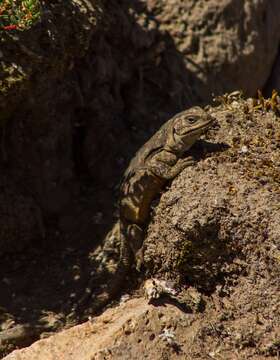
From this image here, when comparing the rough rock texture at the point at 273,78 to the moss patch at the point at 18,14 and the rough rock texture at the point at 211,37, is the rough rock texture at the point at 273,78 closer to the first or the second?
the rough rock texture at the point at 211,37

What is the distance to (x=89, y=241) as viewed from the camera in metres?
7.87

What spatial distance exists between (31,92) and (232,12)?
3.61 metres

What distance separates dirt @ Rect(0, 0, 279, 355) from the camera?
723 cm

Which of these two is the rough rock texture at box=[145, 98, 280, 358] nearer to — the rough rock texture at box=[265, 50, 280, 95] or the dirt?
the dirt

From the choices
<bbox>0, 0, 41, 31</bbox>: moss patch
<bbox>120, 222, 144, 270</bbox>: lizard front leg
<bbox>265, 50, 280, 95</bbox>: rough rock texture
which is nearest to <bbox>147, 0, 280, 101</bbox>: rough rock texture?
<bbox>265, 50, 280, 95</bbox>: rough rock texture

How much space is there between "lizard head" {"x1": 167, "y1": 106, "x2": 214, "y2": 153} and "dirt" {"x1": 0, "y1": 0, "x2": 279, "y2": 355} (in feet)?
1.35

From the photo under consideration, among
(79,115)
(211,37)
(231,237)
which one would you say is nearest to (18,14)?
(79,115)

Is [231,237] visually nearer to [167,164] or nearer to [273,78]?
[167,164]

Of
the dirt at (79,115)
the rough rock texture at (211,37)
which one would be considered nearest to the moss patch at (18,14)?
the dirt at (79,115)

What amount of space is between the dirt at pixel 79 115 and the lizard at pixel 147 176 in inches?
9.2

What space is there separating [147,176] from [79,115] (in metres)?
1.74

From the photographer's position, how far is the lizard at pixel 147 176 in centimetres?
693

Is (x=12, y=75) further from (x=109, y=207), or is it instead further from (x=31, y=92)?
(x=109, y=207)

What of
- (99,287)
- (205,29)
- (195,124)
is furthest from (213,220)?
(205,29)
